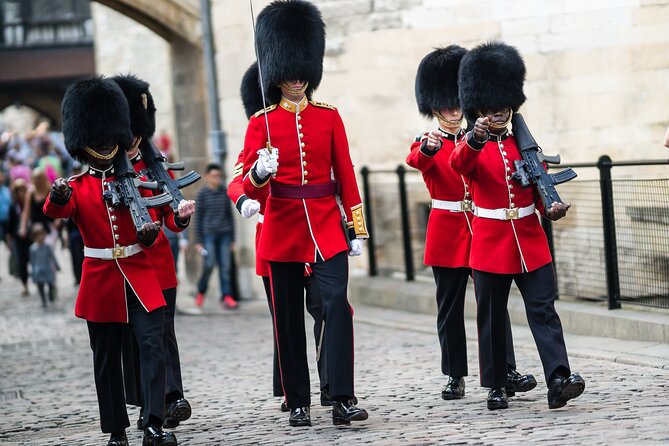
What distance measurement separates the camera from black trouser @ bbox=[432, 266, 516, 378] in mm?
8055

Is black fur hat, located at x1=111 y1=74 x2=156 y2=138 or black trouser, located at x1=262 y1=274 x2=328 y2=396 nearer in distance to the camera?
black trouser, located at x1=262 y1=274 x2=328 y2=396

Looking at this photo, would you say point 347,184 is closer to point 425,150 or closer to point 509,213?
point 425,150

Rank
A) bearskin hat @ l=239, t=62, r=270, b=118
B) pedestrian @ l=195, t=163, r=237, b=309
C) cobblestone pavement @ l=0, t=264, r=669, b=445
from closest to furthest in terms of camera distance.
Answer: cobblestone pavement @ l=0, t=264, r=669, b=445 < bearskin hat @ l=239, t=62, r=270, b=118 < pedestrian @ l=195, t=163, r=237, b=309

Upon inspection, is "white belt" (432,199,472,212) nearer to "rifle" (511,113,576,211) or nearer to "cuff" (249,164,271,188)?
"rifle" (511,113,576,211)

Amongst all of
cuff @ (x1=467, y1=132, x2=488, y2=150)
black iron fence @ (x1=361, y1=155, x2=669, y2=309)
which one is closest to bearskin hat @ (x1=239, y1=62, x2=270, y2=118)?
cuff @ (x1=467, y1=132, x2=488, y2=150)

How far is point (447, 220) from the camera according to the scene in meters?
8.20

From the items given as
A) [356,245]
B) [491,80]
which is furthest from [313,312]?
[491,80]

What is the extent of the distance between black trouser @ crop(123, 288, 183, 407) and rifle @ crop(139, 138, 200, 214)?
53cm

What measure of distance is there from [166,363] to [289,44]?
1.80m

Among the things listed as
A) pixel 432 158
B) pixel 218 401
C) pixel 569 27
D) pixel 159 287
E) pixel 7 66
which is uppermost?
pixel 7 66

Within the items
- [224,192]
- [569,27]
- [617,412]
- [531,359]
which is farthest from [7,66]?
[617,412]

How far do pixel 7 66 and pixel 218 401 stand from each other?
28872mm

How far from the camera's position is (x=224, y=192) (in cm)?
1466

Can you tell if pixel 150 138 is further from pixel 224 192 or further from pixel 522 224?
pixel 224 192
